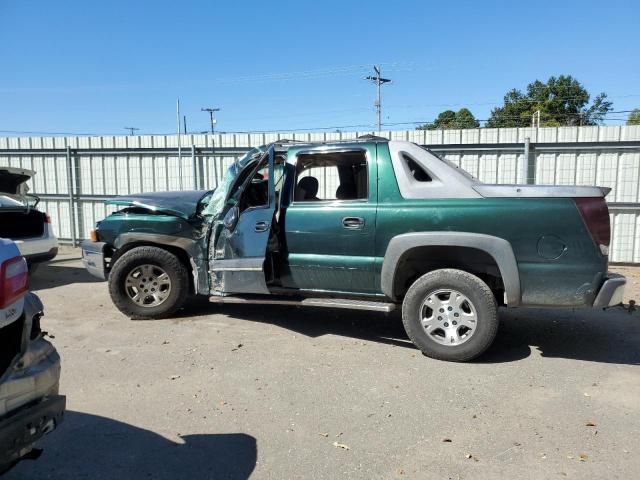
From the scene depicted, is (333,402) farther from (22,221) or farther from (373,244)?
(22,221)

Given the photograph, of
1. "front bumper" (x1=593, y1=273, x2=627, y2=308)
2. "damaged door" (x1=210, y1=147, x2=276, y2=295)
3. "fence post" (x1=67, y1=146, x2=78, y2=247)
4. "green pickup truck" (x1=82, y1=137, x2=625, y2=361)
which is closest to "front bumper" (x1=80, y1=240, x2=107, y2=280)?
"green pickup truck" (x1=82, y1=137, x2=625, y2=361)

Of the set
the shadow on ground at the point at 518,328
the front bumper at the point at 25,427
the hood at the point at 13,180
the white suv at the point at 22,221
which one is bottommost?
the shadow on ground at the point at 518,328

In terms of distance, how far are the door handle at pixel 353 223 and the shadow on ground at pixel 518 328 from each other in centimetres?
127

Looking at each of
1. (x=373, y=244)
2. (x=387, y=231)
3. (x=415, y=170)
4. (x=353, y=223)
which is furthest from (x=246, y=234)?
(x=415, y=170)

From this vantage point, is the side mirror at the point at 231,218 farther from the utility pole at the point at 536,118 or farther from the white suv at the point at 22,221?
the utility pole at the point at 536,118

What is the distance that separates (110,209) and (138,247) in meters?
6.78

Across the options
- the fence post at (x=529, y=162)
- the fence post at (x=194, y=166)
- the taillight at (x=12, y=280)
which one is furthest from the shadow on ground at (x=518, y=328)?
the fence post at (x=194, y=166)

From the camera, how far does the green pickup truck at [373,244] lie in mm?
4590

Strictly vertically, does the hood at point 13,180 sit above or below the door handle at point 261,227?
above

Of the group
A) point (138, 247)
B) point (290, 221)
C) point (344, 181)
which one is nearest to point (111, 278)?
point (138, 247)

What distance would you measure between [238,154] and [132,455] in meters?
8.87

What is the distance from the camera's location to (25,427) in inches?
90.6

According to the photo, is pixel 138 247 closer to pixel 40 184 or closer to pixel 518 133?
pixel 518 133

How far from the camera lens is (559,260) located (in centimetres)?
457
